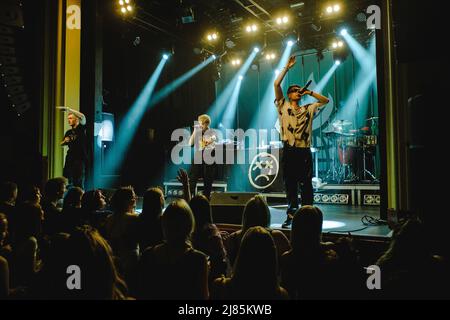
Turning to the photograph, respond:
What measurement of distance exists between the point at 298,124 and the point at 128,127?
7.68 m

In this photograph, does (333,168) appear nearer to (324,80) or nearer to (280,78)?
(324,80)

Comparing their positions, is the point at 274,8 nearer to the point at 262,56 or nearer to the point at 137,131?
the point at 262,56

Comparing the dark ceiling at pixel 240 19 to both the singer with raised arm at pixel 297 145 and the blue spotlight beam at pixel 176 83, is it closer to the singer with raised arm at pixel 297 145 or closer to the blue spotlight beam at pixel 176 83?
the blue spotlight beam at pixel 176 83

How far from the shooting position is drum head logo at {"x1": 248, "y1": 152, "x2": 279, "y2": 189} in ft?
28.8

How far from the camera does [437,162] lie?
9.29 ft

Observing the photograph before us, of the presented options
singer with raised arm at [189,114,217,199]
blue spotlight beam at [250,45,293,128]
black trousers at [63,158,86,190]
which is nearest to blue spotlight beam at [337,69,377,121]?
blue spotlight beam at [250,45,293,128]

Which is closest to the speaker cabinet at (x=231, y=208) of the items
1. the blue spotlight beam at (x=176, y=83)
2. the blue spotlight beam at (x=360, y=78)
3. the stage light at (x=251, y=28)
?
the blue spotlight beam at (x=176, y=83)

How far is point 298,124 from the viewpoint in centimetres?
480

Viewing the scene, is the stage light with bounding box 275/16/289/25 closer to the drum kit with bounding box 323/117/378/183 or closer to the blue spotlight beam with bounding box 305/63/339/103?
the drum kit with bounding box 323/117/378/183

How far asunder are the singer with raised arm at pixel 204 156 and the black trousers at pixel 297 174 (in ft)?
6.00

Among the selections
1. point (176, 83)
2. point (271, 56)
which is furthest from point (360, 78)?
point (176, 83)

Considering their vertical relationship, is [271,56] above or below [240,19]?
below

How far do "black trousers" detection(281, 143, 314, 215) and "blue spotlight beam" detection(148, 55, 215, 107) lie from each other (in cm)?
794

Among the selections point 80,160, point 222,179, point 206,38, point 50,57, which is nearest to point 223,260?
point 80,160
